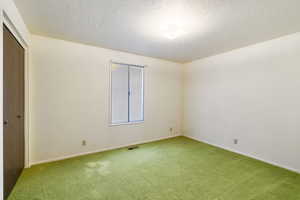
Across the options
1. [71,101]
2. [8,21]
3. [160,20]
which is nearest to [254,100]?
[160,20]

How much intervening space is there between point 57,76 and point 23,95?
0.67m

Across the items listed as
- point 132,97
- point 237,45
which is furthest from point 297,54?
point 132,97

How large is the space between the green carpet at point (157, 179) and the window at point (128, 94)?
1.30 meters

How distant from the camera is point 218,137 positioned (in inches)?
151

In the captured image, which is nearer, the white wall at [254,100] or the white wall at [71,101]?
the white wall at [254,100]

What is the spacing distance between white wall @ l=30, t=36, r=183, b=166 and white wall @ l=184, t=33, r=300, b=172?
1.79 meters

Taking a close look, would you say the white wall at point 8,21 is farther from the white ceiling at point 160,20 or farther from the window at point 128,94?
the window at point 128,94

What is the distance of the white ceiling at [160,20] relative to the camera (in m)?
1.82

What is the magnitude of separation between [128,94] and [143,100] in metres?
0.54

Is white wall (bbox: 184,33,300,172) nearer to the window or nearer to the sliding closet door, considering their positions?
the window

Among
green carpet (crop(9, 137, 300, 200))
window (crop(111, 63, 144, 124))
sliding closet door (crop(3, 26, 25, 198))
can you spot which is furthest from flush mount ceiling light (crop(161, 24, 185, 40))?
green carpet (crop(9, 137, 300, 200))

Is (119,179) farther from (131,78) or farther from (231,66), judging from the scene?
(231,66)

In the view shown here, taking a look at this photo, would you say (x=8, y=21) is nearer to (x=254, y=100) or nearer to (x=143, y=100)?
(x=143, y=100)

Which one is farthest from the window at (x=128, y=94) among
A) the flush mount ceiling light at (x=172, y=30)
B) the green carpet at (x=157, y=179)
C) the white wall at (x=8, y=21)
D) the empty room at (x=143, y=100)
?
the white wall at (x=8, y=21)
